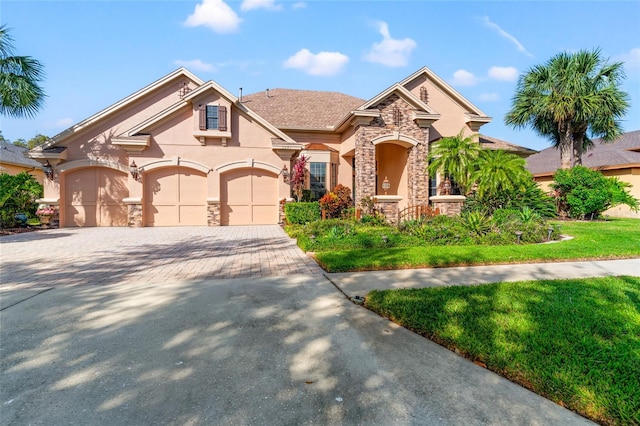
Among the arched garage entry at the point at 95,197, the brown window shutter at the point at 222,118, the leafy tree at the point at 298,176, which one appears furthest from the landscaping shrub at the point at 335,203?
the arched garage entry at the point at 95,197

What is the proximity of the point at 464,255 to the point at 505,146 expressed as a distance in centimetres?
1470

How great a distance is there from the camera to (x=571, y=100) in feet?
52.9

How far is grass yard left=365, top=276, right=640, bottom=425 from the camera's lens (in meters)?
2.36

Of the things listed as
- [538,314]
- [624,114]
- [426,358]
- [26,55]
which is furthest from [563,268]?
[26,55]

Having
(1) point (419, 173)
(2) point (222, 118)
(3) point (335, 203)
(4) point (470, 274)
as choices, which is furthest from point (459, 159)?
(2) point (222, 118)

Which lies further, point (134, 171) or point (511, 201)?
point (511, 201)

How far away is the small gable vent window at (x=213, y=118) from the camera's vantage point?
1429 centimetres

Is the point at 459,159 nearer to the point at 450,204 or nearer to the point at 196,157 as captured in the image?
the point at 450,204

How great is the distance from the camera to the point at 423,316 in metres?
3.70

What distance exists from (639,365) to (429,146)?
606 inches

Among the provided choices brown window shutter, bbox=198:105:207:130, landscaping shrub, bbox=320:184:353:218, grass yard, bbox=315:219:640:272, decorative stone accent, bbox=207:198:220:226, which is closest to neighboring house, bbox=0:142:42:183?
brown window shutter, bbox=198:105:207:130

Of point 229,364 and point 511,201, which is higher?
point 511,201

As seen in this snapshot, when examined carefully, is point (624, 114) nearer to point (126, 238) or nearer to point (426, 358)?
point (426, 358)

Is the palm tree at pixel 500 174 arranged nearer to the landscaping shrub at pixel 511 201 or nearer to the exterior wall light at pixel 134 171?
the landscaping shrub at pixel 511 201
